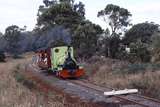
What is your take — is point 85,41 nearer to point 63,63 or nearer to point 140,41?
point 140,41

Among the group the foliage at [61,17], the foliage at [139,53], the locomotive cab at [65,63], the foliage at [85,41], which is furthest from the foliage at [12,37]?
the locomotive cab at [65,63]

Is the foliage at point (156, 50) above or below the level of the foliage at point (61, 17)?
below

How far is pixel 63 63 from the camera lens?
33.7m

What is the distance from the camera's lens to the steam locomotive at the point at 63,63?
1302 inches

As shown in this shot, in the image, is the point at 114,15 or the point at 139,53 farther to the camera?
the point at 114,15

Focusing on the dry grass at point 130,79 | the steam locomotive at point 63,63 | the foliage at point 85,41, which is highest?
the foliage at point 85,41

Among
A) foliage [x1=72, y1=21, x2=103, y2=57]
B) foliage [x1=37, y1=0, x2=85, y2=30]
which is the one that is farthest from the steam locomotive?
foliage [x1=37, y1=0, x2=85, y2=30]

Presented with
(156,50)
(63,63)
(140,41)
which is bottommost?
(63,63)

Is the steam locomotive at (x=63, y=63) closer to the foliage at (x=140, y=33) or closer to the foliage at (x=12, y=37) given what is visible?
the foliage at (x=140, y=33)

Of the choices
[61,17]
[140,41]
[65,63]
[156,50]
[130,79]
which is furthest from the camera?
[61,17]

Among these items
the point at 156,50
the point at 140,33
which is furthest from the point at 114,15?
the point at 156,50

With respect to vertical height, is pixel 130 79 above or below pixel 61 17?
below

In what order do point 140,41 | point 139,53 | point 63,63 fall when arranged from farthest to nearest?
point 140,41
point 139,53
point 63,63

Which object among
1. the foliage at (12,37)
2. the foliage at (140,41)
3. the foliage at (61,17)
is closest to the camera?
the foliage at (140,41)
